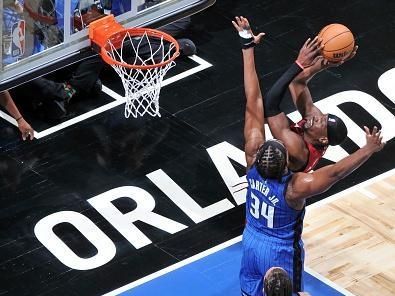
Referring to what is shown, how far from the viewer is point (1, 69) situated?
1087 cm

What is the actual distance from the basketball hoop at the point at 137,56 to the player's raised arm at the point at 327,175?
2.65 meters

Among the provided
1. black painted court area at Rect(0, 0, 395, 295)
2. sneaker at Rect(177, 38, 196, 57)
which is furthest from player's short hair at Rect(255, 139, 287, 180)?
sneaker at Rect(177, 38, 196, 57)

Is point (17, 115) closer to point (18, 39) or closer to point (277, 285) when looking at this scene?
point (18, 39)

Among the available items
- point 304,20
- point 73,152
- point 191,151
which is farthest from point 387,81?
point 73,152

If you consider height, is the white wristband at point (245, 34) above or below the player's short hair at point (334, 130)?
above

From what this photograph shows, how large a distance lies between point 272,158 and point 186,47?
486cm

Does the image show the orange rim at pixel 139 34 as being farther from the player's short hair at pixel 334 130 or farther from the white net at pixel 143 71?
the player's short hair at pixel 334 130

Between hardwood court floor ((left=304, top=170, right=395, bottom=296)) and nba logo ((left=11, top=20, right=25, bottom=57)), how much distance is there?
298cm

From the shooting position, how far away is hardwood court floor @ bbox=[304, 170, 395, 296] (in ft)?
35.5

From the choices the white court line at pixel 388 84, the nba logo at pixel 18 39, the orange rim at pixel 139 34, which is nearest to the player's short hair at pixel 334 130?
the orange rim at pixel 139 34

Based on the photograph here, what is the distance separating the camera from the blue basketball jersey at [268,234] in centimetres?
913

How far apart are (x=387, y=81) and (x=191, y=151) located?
247cm

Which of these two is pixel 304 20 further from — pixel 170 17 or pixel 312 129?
pixel 312 129

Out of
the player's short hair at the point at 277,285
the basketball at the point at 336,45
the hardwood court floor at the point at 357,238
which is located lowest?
the hardwood court floor at the point at 357,238
